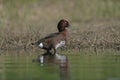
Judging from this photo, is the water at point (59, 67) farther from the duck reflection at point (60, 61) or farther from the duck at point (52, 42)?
the duck at point (52, 42)

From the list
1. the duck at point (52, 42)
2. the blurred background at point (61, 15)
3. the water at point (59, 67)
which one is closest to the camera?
the water at point (59, 67)

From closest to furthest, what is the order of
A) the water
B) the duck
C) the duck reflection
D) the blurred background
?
1. the water
2. the duck reflection
3. the duck
4. the blurred background

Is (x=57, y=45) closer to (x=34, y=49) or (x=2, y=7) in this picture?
(x=34, y=49)

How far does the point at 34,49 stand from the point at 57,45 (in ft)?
3.01

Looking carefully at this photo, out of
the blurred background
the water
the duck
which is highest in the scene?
the blurred background

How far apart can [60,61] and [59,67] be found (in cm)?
93

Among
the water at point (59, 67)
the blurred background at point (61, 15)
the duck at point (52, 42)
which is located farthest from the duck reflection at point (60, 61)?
the blurred background at point (61, 15)

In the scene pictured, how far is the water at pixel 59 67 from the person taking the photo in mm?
12484

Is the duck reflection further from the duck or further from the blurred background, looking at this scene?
the blurred background

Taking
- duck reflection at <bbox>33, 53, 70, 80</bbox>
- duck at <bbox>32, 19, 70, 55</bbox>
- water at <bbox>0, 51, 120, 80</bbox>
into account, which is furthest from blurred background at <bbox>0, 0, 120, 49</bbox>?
water at <bbox>0, 51, 120, 80</bbox>

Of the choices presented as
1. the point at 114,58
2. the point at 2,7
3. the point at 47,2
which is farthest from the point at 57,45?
the point at 47,2

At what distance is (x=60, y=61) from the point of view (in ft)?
47.9

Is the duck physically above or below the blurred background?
below

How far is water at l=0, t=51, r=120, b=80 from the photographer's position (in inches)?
492
